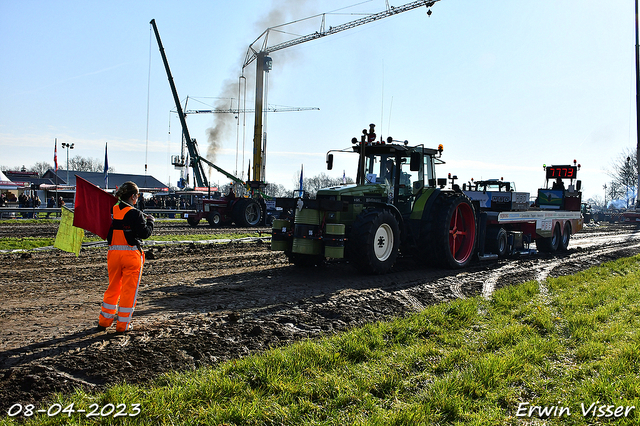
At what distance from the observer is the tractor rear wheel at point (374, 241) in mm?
8961

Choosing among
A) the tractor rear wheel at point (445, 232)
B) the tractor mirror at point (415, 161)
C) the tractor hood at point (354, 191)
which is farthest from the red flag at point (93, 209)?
the tractor rear wheel at point (445, 232)

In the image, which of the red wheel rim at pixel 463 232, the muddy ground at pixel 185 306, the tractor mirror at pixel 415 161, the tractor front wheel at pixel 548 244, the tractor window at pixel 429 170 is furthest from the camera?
the tractor front wheel at pixel 548 244

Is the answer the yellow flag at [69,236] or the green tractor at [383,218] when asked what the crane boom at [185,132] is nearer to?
the green tractor at [383,218]

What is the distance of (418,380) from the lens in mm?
4125

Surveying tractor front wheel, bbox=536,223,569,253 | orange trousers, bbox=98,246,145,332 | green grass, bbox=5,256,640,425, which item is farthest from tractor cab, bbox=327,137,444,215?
tractor front wheel, bbox=536,223,569,253

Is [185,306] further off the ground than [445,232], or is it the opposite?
[445,232]

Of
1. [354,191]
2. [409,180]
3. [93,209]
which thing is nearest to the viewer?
[93,209]

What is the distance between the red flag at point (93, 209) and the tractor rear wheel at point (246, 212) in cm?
1828

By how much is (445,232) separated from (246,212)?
50.1 feet

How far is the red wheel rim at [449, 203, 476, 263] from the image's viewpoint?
1159cm

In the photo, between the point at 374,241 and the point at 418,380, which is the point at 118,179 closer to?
the point at 374,241

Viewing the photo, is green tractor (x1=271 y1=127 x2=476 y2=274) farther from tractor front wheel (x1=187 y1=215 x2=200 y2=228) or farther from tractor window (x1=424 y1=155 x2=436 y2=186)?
tractor front wheel (x1=187 y1=215 x2=200 y2=228)

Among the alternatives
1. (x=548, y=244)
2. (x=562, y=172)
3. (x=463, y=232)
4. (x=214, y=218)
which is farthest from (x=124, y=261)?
(x=214, y=218)

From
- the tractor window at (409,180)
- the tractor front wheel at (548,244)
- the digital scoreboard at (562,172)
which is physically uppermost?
the digital scoreboard at (562,172)
